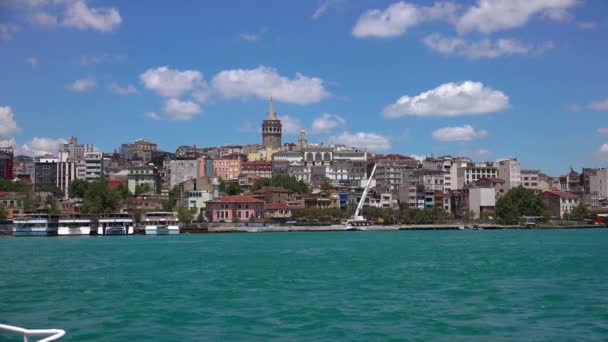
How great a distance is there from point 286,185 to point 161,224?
28.4m

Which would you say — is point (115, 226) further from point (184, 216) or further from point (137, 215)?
point (184, 216)

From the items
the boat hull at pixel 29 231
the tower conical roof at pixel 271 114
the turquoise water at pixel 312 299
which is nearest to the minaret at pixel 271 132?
the tower conical roof at pixel 271 114

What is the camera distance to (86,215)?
243 ft

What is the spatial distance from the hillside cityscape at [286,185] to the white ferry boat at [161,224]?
270 inches

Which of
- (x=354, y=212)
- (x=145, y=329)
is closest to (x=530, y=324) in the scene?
(x=145, y=329)

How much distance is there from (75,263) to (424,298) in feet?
61.2

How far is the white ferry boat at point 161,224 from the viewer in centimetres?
7188

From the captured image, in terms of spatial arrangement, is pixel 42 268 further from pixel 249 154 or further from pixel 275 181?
pixel 249 154

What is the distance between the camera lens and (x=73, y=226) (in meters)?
71.7

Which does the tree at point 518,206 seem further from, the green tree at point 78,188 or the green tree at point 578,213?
the green tree at point 78,188

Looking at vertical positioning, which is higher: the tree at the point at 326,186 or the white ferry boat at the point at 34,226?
the tree at the point at 326,186

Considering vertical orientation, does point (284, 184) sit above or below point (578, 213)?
above

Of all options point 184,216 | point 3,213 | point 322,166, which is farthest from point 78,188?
point 322,166

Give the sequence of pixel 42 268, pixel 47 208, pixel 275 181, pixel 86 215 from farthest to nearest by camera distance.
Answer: pixel 275 181 < pixel 47 208 < pixel 86 215 < pixel 42 268
